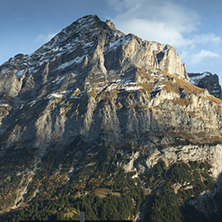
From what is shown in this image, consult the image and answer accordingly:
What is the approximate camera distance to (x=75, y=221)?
196125mm

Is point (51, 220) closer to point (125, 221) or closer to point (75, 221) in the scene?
point (75, 221)

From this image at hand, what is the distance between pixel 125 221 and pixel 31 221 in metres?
63.3

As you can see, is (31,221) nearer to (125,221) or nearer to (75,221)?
(75,221)

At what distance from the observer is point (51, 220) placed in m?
199

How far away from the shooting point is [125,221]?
19938 cm

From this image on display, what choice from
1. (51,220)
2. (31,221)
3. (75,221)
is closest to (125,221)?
(75,221)

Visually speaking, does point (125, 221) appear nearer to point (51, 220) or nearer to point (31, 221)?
point (51, 220)

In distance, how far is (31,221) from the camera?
198875 millimetres

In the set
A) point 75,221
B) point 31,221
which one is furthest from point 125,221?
point 31,221

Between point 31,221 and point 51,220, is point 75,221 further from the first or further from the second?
point 31,221

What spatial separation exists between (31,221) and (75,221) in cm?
3011

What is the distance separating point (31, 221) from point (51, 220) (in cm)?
1354

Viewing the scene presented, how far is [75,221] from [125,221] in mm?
33547

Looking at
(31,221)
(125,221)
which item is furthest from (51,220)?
(125,221)
